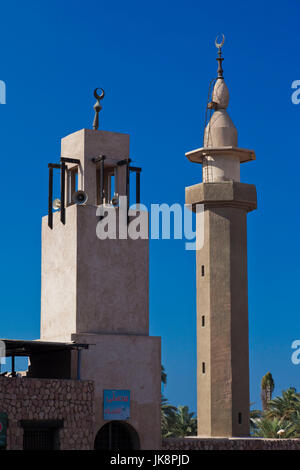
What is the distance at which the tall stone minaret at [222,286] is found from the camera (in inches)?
1790

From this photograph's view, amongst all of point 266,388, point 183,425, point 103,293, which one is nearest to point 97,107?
point 103,293

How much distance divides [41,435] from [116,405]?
12.9 feet

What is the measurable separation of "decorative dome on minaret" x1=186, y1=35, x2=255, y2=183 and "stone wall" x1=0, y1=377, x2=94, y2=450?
1782 centimetres

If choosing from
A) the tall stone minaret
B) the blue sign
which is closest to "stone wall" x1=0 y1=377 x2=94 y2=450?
the blue sign

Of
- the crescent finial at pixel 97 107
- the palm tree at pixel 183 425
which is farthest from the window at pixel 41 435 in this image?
the palm tree at pixel 183 425

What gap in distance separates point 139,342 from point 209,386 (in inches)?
376

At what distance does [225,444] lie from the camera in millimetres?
39812

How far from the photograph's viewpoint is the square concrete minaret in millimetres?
36219

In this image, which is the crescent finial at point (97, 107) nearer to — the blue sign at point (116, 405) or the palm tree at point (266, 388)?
the blue sign at point (116, 405)

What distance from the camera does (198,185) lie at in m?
47.9

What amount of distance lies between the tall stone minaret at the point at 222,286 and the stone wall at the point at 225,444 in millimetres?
3807

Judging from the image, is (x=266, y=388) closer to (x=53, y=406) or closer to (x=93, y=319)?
(x=93, y=319)
